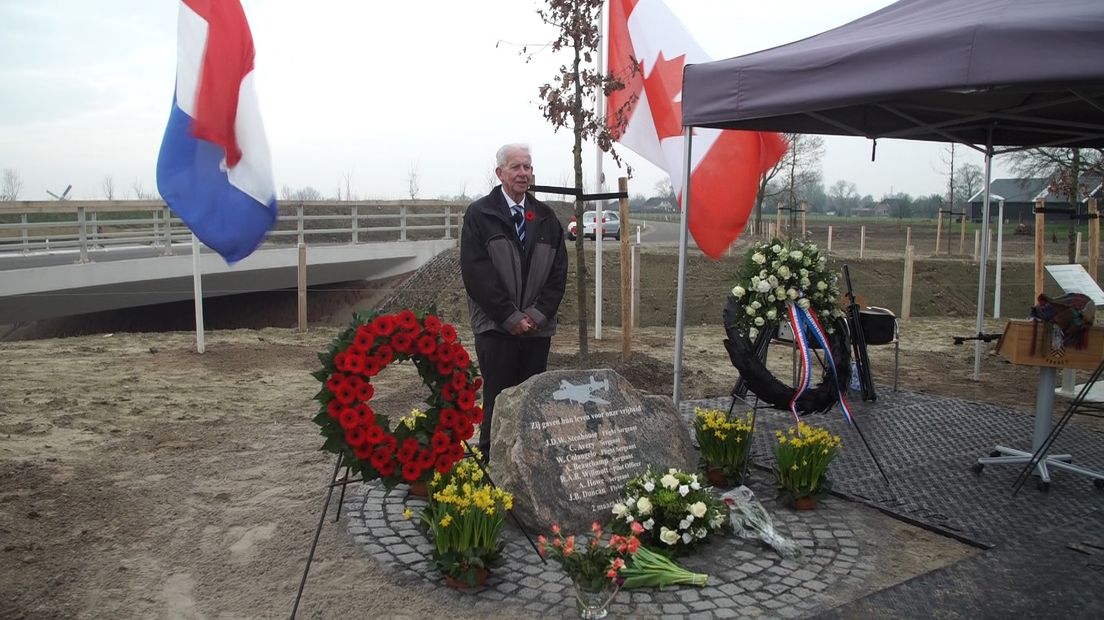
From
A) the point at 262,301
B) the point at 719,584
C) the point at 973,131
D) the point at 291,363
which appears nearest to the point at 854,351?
the point at 973,131

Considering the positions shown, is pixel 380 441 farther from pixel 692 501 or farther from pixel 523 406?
pixel 692 501

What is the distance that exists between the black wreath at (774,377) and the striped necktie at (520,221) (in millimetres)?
1324

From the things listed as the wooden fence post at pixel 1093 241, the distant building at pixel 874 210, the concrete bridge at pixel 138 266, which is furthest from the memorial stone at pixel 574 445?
the distant building at pixel 874 210

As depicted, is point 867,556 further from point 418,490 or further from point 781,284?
point 418,490

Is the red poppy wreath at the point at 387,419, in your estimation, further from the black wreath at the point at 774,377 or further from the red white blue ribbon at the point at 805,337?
the red white blue ribbon at the point at 805,337

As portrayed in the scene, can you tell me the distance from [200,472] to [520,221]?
2642 mm

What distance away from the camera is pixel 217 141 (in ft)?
24.3

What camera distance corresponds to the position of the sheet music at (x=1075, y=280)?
5883mm

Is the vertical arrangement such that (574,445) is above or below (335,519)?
above

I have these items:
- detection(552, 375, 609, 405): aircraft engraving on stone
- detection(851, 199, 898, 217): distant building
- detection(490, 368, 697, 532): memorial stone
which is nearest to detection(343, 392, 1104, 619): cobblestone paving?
detection(490, 368, 697, 532): memorial stone

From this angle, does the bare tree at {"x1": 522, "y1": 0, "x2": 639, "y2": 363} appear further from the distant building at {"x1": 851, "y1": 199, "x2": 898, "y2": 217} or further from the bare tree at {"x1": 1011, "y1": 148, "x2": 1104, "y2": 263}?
the distant building at {"x1": 851, "y1": 199, "x2": 898, "y2": 217}

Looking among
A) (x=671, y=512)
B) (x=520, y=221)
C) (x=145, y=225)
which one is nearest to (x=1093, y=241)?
(x=520, y=221)

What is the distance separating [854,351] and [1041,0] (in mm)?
3742

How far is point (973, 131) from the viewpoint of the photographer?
24.4 feet
